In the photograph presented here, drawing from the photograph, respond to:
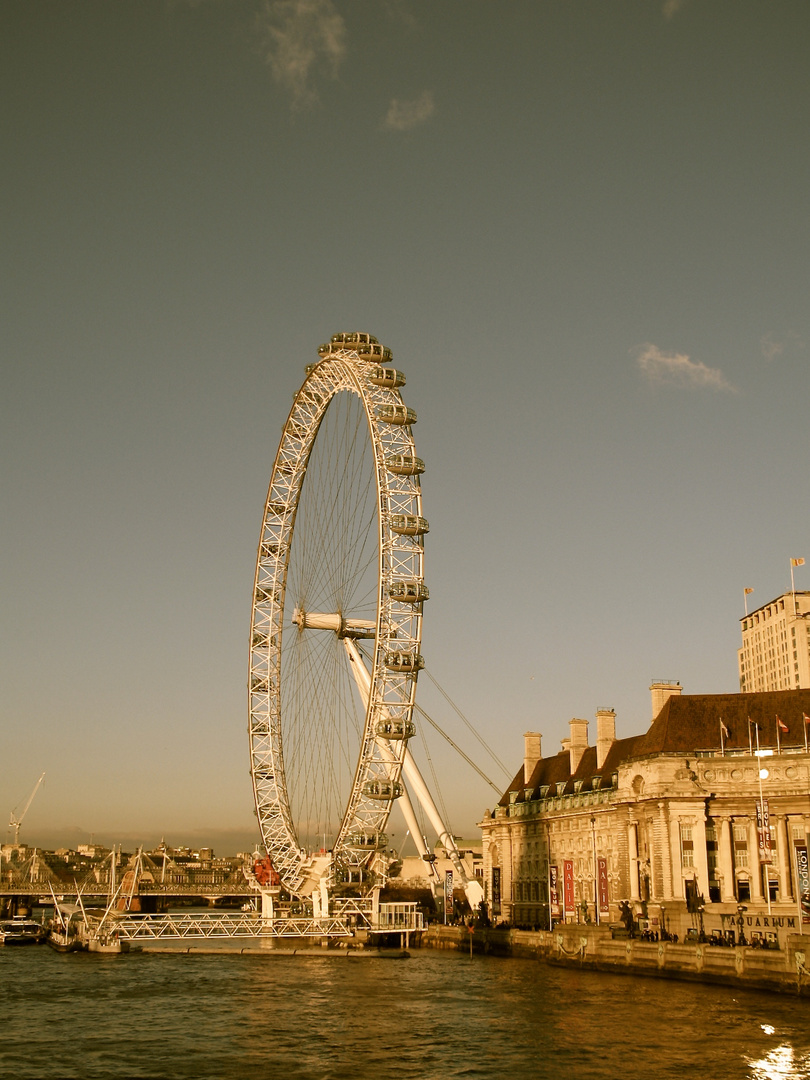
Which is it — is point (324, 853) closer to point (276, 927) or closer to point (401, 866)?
point (276, 927)

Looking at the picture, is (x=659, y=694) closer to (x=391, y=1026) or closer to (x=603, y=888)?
(x=603, y=888)

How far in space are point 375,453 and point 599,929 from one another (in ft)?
105

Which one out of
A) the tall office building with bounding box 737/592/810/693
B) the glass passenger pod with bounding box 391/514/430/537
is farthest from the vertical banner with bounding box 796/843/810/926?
the tall office building with bounding box 737/592/810/693

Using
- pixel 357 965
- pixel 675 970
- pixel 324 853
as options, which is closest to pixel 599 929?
pixel 675 970

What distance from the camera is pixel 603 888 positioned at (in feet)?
270

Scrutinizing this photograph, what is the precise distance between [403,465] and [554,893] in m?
32.5

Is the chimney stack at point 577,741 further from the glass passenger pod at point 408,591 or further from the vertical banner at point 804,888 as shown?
the vertical banner at point 804,888

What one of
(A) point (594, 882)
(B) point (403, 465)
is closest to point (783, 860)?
(A) point (594, 882)

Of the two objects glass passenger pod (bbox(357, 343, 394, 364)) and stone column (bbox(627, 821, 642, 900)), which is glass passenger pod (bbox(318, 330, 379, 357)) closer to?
glass passenger pod (bbox(357, 343, 394, 364))

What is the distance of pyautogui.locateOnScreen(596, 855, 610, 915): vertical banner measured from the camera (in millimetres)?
82500

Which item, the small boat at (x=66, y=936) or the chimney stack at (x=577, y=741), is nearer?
the small boat at (x=66, y=936)

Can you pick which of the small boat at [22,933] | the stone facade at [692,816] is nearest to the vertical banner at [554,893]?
the stone facade at [692,816]

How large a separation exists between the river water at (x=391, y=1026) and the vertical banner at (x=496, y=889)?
139 feet

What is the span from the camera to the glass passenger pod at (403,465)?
79.2 metres
